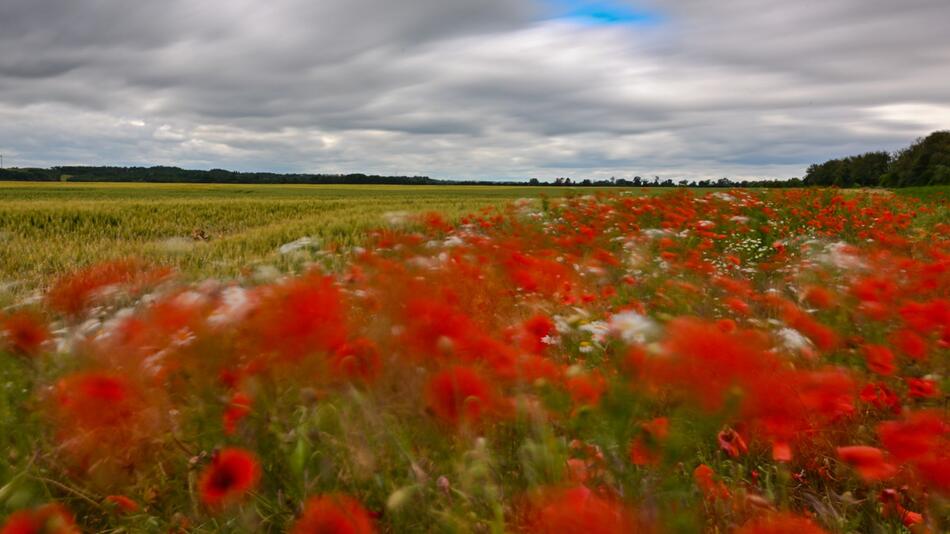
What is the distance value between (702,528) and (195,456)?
150 centimetres

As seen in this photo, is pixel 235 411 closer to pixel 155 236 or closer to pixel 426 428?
pixel 426 428

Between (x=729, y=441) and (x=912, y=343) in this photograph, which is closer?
(x=729, y=441)

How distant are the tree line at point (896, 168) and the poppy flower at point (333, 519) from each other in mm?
49190

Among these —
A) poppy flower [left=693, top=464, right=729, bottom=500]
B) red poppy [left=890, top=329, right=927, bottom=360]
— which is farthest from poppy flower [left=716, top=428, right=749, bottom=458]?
red poppy [left=890, top=329, right=927, bottom=360]

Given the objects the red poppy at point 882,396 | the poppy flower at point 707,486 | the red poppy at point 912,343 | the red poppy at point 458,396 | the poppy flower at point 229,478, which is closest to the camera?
the poppy flower at point 229,478

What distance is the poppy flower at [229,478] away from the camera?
134 centimetres

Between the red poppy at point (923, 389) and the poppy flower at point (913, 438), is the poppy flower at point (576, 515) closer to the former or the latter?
the poppy flower at point (913, 438)

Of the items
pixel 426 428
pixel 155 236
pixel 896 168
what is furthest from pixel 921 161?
pixel 426 428

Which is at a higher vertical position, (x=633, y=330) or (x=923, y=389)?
(x=633, y=330)

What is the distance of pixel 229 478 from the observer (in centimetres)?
139

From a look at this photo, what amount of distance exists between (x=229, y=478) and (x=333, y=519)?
1.05ft

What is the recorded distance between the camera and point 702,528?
1.65 m

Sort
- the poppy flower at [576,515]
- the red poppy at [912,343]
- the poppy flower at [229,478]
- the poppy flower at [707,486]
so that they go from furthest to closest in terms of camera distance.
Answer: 1. the red poppy at [912,343]
2. the poppy flower at [707,486]
3. the poppy flower at [229,478]
4. the poppy flower at [576,515]

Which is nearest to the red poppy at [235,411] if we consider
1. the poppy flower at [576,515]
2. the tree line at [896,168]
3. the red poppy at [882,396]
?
the poppy flower at [576,515]
